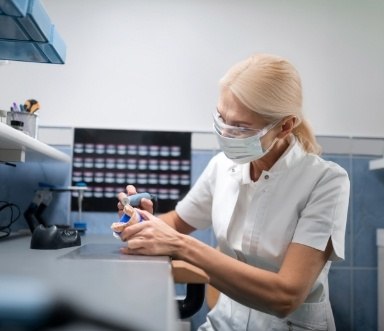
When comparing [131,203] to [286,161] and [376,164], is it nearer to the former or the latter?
→ [286,161]

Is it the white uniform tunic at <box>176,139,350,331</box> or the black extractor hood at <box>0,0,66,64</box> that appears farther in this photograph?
the white uniform tunic at <box>176,139,350,331</box>

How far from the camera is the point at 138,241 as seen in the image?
0.89m

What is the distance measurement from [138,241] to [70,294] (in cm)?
43

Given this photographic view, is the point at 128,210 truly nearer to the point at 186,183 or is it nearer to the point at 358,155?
the point at 186,183

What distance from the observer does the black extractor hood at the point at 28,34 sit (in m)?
0.73

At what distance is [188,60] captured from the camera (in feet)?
6.18

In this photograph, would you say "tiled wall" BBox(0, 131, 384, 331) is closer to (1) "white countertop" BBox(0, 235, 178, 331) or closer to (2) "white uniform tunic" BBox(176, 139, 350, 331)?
(2) "white uniform tunic" BBox(176, 139, 350, 331)

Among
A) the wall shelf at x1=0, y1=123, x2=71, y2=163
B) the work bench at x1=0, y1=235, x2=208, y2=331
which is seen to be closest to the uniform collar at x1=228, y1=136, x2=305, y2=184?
the work bench at x1=0, y1=235, x2=208, y2=331

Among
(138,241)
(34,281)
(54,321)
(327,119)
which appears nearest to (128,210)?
(138,241)

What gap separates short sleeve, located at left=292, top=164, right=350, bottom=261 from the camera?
3.30ft

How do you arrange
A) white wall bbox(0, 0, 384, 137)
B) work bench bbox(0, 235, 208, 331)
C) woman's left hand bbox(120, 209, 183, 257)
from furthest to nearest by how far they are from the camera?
1. white wall bbox(0, 0, 384, 137)
2. woman's left hand bbox(120, 209, 183, 257)
3. work bench bbox(0, 235, 208, 331)

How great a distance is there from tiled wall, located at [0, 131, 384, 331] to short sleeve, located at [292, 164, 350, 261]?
800 millimetres

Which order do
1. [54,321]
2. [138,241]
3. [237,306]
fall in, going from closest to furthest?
1. [54,321]
2. [138,241]
3. [237,306]

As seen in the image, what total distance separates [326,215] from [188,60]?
3.68 ft
